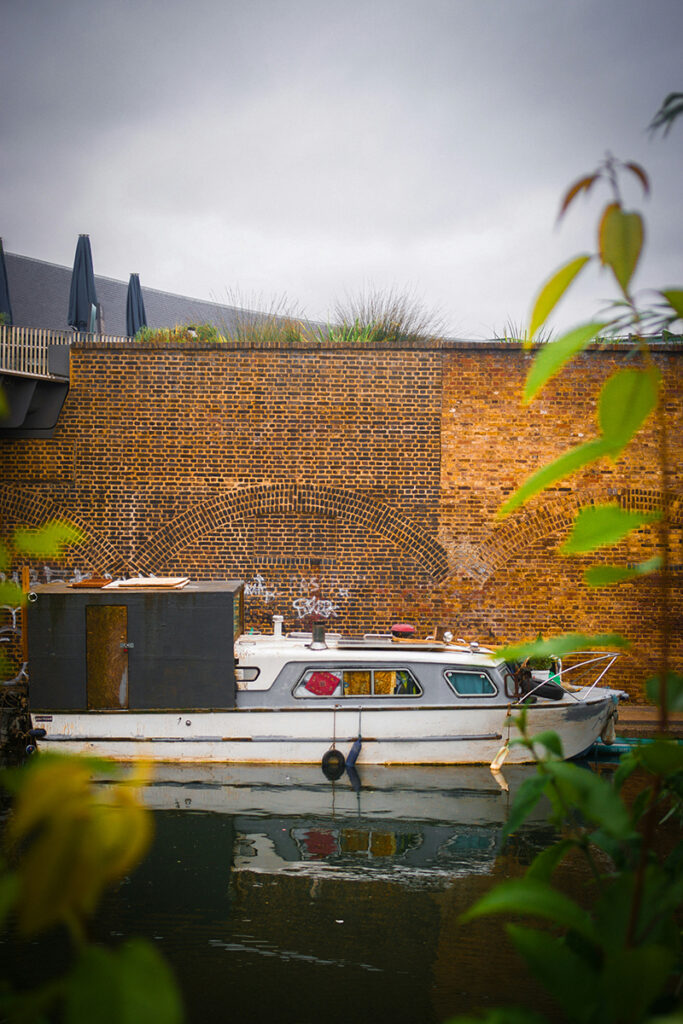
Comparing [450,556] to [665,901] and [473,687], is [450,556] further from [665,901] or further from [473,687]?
[665,901]

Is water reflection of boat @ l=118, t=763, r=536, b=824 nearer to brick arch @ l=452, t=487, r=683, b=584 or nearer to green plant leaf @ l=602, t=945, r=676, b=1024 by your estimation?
brick arch @ l=452, t=487, r=683, b=584

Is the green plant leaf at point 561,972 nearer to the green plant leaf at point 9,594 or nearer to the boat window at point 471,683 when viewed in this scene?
the green plant leaf at point 9,594

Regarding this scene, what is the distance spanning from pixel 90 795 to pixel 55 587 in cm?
985

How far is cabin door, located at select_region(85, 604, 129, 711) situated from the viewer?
9492 millimetres

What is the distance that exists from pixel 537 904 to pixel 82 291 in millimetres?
17023

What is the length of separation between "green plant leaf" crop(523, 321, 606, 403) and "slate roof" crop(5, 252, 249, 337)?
73.4 feet

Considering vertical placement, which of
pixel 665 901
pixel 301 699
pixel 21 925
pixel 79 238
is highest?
pixel 79 238

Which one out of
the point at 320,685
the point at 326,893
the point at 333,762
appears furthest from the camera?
the point at 320,685

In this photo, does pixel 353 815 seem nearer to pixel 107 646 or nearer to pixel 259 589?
pixel 107 646

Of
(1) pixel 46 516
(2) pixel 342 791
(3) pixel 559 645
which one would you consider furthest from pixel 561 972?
(1) pixel 46 516

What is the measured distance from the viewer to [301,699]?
9578 millimetres

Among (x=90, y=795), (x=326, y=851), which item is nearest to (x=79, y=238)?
(x=326, y=851)

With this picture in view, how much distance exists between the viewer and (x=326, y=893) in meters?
6.56

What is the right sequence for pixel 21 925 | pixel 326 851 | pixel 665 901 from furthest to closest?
pixel 326 851
pixel 665 901
pixel 21 925
